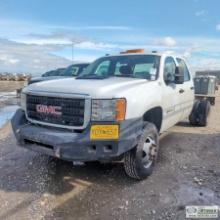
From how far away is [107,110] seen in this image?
400cm

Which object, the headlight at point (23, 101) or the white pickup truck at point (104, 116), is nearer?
the white pickup truck at point (104, 116)

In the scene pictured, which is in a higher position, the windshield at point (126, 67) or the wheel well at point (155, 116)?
the windshield at point (126, 67)

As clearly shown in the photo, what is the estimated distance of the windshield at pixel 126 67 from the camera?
5.39 m

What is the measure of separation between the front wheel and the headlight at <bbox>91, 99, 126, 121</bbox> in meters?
0.68

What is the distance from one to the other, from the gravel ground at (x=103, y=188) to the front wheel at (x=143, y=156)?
20cm

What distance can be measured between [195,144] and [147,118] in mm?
2169

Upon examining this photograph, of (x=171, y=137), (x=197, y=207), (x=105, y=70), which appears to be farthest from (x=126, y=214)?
(x=171, y=137)

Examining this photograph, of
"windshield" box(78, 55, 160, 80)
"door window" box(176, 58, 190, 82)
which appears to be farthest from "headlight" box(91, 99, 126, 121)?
"door window" box(176, 58, 190, 82)

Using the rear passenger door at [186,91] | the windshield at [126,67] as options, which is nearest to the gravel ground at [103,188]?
the rear passenger door at [186,91]

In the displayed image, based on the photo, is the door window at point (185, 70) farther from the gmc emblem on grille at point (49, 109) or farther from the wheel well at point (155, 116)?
the gmc emblem on grille at point (49, 109)

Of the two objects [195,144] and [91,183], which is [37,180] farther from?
[195,144]

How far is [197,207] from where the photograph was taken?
395 centimetres

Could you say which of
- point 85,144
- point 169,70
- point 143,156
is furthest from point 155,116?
point 85,144

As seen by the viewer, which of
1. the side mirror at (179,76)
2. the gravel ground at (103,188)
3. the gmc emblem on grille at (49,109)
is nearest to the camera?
the gravel ground at (103,188)
